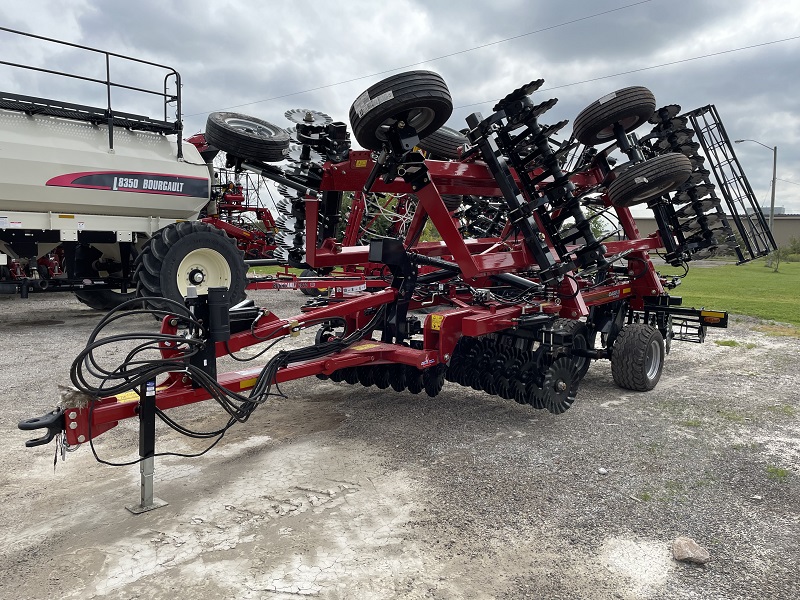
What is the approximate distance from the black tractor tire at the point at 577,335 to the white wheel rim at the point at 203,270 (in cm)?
500

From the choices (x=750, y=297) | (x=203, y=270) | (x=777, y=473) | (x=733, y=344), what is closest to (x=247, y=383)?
(x=777, y=473)

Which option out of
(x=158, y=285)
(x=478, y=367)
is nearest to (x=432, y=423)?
(x=478, y=367)

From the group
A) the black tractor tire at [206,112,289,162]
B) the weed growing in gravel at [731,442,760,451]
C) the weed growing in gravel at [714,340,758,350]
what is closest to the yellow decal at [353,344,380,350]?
the black tractor tire at [206,112,289,162]

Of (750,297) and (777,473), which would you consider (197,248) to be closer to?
(777,473)

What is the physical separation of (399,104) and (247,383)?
1.96m

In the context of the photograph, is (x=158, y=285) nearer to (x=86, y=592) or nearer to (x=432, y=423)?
(x=432, y=423)

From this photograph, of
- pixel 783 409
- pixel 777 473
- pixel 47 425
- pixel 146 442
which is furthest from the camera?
pixel 783 409

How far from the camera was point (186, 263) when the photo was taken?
865 cm

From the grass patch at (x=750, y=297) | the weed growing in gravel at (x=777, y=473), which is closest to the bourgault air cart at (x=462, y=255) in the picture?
the weed growing in gravel at (x=777, y=473)

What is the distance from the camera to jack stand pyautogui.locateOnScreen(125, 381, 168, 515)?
329cm

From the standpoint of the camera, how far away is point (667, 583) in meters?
2.73

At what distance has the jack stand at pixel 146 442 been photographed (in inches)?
129

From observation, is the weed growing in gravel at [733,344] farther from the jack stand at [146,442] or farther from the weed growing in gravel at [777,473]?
the jack stand at [146,442]

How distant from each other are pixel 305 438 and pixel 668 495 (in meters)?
2.37
